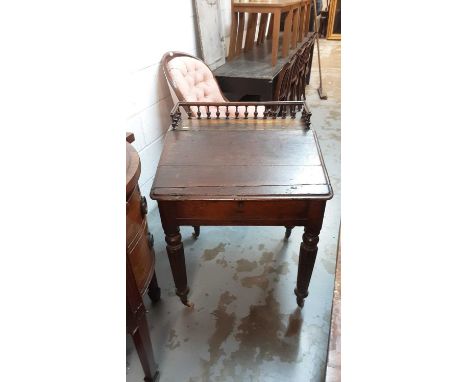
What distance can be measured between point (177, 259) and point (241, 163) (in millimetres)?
428

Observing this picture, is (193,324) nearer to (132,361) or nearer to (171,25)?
(132,361)

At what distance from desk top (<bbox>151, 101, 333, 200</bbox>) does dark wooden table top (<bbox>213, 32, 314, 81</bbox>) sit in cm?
102

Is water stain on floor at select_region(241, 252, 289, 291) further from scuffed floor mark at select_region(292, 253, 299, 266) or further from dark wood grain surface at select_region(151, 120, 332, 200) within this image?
dark wood grain surface at select_region(151, 120, 332, 200)

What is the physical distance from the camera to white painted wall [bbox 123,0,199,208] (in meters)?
1.47

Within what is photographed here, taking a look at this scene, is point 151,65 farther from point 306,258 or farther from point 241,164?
point 306,258

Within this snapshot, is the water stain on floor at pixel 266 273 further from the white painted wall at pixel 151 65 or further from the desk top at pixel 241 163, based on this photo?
the white painted wall at pixel 151 65

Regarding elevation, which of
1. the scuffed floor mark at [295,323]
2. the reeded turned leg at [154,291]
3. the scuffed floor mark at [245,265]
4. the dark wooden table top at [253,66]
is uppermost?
the dark wooden table top at [253,66]

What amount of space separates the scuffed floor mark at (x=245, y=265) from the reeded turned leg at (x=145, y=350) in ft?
1.89

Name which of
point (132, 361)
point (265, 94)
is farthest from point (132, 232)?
point (265, 94)

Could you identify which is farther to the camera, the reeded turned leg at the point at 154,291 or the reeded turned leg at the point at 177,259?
the reeded turned leg at the point at 154,291

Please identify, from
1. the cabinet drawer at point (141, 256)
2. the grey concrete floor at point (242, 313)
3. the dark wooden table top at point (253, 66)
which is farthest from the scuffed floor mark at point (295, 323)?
the dark wooden table top at point (253, 66)

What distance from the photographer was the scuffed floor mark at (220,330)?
1.12 m
